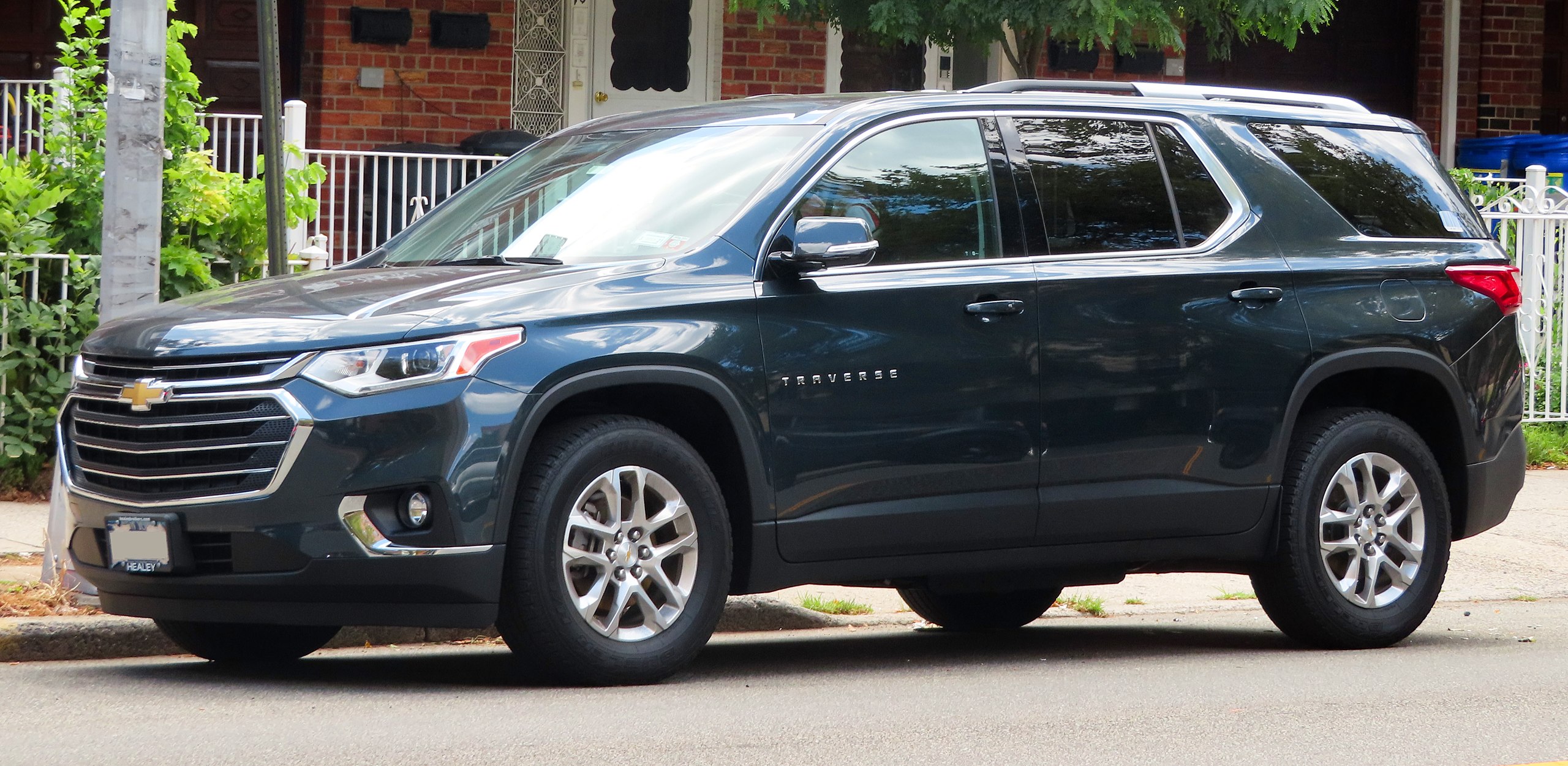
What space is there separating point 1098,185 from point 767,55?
10.00 meters

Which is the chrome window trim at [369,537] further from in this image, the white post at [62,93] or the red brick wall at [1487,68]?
the red brick wall at [1487,68]

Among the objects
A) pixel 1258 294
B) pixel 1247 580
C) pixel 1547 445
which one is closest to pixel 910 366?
pixel 1258 294

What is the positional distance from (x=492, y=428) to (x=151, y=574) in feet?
3.38

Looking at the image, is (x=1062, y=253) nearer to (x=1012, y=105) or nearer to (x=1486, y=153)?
(x=1012, y=105)

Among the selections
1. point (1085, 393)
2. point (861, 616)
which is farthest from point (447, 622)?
point (861, 616)

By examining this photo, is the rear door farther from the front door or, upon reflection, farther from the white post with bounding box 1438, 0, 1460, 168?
the white post with bounding box 1438, 0, 1460, 168

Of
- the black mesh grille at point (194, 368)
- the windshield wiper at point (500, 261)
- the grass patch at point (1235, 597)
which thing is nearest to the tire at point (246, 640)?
the black mesh grille at point (194, 368)

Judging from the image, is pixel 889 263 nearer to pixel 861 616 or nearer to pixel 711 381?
pixel 711 381

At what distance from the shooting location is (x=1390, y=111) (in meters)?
18.2

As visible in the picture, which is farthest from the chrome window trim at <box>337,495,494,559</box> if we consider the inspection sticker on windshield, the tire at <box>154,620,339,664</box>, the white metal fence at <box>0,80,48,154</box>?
the white metal fence at <box>0,80,48,154</box>

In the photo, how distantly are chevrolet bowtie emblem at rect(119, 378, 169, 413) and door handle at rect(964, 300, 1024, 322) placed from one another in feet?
7.59

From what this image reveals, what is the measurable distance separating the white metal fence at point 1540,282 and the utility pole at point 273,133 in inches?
323

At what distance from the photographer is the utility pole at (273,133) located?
6938mm

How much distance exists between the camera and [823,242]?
559 centimetres
